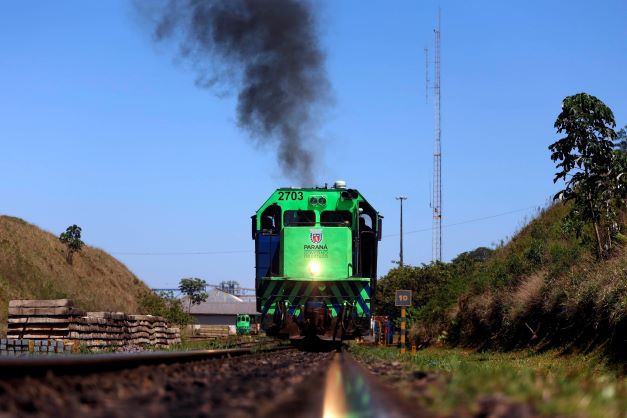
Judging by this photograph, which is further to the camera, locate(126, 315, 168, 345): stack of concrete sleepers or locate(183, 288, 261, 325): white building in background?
locate(183, 288, 261, 325): white building in background

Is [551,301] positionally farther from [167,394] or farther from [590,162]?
[167,394]

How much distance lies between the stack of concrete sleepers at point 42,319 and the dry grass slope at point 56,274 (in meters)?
16.2

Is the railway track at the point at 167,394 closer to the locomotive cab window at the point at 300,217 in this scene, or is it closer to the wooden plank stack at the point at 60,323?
the locomotive cab window at the point at 300,217

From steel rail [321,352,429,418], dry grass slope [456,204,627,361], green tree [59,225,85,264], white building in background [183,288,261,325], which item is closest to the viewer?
steel rail [321,352,429,418]

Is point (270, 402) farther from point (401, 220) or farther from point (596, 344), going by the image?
point (401, 220)

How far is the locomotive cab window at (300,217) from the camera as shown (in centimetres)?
1848

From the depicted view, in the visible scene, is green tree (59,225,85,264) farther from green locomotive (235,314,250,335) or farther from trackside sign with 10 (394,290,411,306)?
trackside sign with 10 (394,290,411,306)

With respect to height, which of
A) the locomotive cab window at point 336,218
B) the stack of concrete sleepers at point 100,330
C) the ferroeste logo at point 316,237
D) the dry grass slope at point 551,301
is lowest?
the stack of concrete sleepers at point 100,330

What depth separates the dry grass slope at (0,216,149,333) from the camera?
4741cm

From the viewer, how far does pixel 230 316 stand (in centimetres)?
14012

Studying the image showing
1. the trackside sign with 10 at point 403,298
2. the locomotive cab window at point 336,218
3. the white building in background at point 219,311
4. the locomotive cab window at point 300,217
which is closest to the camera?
the locomotive cab window at point 336,218

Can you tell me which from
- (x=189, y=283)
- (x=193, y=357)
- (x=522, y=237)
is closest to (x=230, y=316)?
(x=189, y=283)

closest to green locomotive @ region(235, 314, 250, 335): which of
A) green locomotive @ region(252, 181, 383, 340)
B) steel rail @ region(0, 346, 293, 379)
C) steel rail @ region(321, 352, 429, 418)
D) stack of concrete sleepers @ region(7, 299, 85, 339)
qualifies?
stack of concrete sleepers @ region(7, 299, 85, 339)

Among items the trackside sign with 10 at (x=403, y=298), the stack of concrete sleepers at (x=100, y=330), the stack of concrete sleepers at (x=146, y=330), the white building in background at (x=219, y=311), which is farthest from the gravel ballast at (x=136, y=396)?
the white building in background at (x=219, y=311)
